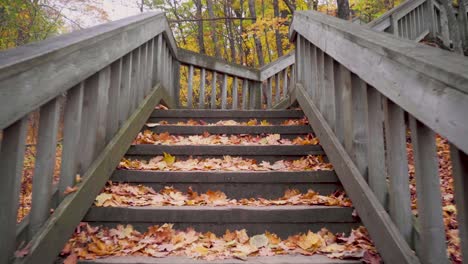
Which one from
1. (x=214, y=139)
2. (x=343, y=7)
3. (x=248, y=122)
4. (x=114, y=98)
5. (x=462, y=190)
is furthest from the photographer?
(x=343, y=7)

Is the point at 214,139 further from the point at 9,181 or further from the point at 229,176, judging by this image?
the point at 9,181

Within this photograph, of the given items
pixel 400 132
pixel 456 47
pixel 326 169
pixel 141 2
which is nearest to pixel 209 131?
pixel 326 169

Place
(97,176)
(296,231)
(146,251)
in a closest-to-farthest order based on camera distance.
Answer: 1. (146,251)
2. (296,231)
3. (97,176)

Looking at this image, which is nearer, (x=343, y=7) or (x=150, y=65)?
(x=150, y=65)

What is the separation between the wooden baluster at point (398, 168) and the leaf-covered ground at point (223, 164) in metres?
1.02

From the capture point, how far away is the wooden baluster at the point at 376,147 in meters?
1.85

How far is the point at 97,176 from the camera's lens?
2.29 metres

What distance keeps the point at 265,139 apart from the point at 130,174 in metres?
1.40

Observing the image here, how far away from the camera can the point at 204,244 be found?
78.5 inches

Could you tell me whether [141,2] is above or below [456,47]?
above

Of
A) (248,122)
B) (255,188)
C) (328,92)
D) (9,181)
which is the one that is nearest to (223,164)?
(255,188)

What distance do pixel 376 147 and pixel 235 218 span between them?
0.97m

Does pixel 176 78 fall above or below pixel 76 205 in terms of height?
above

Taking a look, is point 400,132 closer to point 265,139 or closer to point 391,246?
point 391,246
